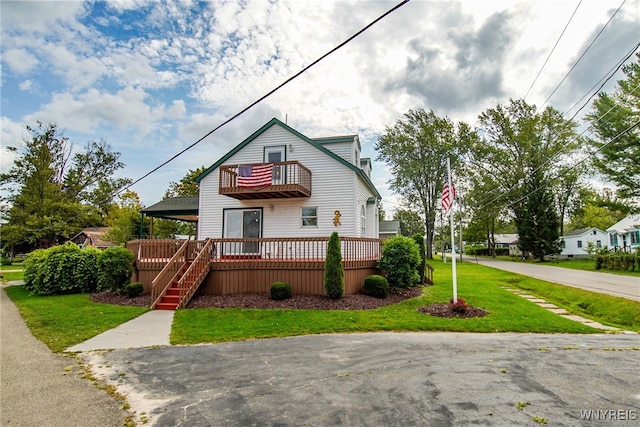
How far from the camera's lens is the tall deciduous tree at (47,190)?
35656 mm

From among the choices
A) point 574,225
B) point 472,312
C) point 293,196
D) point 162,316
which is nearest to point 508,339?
point 472,312

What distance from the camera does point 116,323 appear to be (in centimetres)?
896

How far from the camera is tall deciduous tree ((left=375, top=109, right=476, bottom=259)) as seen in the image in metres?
40.9

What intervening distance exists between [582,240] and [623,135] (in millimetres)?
24596

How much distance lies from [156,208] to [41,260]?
5657mm

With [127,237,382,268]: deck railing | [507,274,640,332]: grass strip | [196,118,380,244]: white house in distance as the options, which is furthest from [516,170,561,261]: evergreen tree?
[127,237,382,268]: deck railing

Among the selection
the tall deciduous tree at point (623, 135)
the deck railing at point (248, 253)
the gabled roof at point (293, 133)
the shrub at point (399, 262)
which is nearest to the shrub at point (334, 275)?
the deck railing at point (248, 253)

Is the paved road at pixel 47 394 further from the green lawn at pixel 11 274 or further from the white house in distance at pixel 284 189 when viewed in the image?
the green lawn at pixel 11 274

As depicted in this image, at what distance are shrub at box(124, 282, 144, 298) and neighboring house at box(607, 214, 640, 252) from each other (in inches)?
1630

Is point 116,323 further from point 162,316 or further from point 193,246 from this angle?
point 193,246

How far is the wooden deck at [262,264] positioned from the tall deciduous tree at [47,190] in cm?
2654

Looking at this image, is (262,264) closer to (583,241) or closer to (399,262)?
(399,262)

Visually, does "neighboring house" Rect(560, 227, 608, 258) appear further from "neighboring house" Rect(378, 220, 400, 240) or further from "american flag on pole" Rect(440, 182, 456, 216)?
"american flag on pole" Rect(440, 182, 456, 216)

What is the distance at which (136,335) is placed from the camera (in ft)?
25.4
